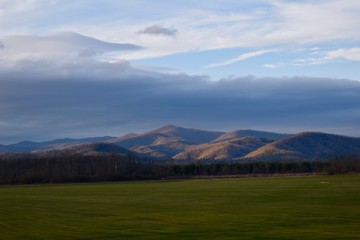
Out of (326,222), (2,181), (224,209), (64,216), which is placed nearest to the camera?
(326,222)

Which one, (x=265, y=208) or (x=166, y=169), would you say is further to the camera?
(x=166, y=169)

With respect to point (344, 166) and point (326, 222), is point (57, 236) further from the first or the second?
point (344, 166)

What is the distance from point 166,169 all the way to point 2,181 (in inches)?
1841

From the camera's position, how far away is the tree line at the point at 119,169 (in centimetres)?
14600

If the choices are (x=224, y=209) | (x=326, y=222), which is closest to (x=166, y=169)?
(x=224, y=209)

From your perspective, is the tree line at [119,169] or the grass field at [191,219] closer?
the grass field at [191,219]

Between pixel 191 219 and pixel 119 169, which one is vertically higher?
pixel 119 169

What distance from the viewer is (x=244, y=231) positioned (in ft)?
116

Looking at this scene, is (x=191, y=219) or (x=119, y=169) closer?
(x=191, y=219)

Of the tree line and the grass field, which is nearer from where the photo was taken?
the grass field

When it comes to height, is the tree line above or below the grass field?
above

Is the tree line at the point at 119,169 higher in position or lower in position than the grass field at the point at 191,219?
higher

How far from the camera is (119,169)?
168 m

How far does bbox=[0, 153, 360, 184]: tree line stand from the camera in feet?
479
